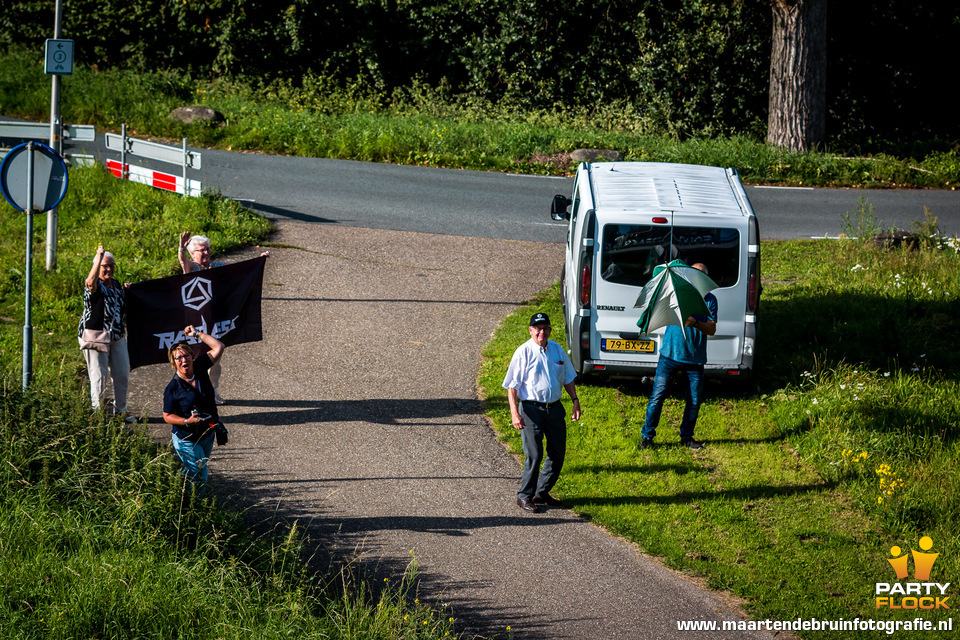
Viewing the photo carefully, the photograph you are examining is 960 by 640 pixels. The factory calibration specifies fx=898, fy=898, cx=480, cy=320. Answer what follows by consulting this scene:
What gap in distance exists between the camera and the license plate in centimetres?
998

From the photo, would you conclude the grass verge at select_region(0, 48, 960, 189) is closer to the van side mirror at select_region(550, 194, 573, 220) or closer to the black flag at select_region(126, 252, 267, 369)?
Result: the van side mirror at select_region(550, 194, 573, 220)

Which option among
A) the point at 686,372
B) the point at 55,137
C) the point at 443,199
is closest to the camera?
the point at 686,372

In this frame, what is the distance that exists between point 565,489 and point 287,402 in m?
3.37

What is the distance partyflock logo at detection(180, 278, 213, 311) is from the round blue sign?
1551 mm

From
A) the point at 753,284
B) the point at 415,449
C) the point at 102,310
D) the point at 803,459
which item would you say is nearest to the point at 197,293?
the point at 102,310

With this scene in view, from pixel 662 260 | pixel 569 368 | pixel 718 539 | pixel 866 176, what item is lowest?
pixel 718 539

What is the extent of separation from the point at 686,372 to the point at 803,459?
1.44m

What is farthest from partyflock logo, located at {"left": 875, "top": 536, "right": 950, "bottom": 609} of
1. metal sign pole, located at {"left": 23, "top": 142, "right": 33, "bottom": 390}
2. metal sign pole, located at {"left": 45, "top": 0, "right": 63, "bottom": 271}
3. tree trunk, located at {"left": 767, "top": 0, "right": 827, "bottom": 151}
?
tree trunk, located at {"left": 767, "top": 0, "right": 827, "bottom": 151}

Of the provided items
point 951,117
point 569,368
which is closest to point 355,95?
point 951,117

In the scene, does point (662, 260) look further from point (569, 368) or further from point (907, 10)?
point (907, 10)

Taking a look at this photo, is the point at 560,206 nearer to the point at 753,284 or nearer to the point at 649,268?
the point at 649,268

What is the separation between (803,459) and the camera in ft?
29.7

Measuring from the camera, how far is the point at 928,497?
26.6 ft

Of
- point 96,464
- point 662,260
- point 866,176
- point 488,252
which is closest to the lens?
point 96,464
